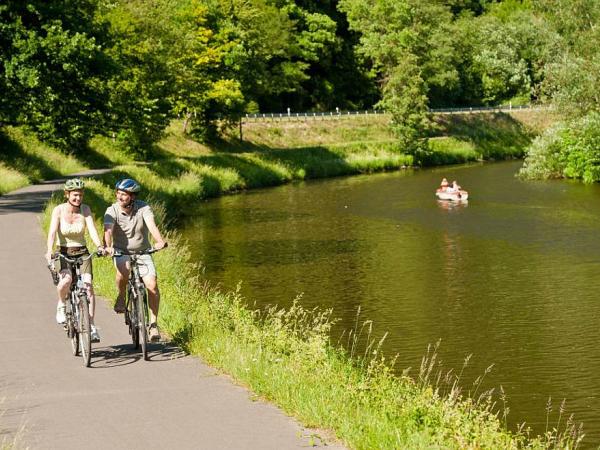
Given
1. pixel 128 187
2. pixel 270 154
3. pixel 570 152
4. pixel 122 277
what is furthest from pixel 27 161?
pixel 128 187

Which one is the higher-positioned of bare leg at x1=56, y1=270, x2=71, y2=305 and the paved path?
bare leg at x1=56, y1=270, x2=71, y2=305

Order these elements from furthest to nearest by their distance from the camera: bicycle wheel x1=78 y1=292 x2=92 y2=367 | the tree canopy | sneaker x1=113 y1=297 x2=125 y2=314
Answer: the tree canopy < sneaker x1=113 y1=297 x2=125 y2=314 < bicycle wheel x1=78 y1=292 x2=92 y2=367

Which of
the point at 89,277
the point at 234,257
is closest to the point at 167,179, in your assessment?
the point at 234,257

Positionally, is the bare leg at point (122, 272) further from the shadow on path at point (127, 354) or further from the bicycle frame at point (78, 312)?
the shadow on path at point (127, 354)

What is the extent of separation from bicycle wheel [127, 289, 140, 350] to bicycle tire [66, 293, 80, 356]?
692 mm

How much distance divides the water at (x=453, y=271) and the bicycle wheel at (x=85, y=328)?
5.95m

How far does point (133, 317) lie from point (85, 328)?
28.7 inches

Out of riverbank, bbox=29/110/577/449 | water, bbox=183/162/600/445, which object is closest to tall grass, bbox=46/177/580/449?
riverbank, bbox=29/110/577/449

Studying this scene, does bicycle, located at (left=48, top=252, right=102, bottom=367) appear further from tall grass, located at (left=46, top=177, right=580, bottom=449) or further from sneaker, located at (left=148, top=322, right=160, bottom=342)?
tall grass, located at (left=46, top=177, right=580, bottom=449)

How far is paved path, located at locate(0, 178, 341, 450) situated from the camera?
9.33m

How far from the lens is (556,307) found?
2192 cm

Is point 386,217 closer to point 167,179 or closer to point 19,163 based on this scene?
point 167,179

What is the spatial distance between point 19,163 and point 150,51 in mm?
14396

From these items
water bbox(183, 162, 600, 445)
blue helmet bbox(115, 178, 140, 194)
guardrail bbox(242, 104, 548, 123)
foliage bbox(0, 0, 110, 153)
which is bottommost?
water bbox(183, 162, 600, 445)
